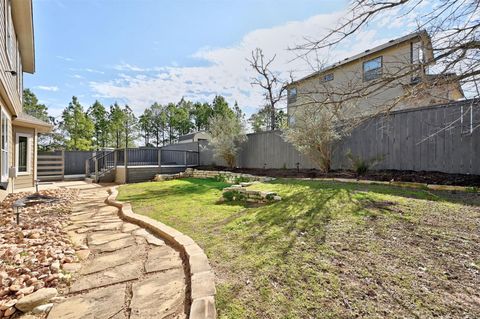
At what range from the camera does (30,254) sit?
8.19 feet

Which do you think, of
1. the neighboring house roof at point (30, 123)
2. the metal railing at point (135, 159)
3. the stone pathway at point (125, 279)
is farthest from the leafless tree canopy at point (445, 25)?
the metal railing at point (135, 159)

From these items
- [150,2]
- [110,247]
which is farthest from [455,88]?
[150,2]

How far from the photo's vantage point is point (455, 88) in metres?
3.18

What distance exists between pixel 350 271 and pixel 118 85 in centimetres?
2708

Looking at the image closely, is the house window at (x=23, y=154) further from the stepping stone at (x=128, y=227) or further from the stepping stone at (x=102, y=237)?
the stepping stone at (x=102, y=237)

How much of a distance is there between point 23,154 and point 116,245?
8.52m

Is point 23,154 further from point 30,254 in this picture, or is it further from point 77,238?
point 30,254

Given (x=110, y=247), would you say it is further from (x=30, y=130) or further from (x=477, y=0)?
(x=30, y=130)

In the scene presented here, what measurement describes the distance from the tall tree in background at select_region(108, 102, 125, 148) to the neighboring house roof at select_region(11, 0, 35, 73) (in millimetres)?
17642

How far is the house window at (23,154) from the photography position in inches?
325

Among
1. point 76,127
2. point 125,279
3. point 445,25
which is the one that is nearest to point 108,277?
point 125,279

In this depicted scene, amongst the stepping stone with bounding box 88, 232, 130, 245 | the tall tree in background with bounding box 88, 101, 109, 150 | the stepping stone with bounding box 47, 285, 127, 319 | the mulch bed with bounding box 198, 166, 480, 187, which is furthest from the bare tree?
the tall tree in background with bounding box 88, 101, 109, 150

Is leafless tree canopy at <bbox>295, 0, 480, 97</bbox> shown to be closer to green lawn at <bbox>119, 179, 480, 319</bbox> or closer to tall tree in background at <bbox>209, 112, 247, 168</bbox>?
green lawn at <bbox>119, 179, 480, 319</bbox>

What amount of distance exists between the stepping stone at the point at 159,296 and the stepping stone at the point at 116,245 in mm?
995
